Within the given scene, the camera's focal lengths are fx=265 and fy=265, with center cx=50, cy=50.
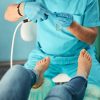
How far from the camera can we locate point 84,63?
1.31m

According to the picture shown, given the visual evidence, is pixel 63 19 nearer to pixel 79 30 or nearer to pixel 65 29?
pixel 79 30

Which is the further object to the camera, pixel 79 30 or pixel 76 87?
pixel 79 30

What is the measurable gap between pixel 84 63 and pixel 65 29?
0.74 ft

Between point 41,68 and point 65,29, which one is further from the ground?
point 65,29

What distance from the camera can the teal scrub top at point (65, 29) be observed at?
139 cm

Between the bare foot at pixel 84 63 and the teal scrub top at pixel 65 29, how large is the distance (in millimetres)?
94

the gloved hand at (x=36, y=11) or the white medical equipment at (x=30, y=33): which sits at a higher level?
the gloved hand at (x=36, y=11)

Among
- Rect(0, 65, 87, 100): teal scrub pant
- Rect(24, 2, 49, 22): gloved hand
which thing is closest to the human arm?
Rect(24, 2, 49, 22): gloved hand

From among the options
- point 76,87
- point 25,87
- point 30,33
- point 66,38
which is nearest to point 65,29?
point 66,38

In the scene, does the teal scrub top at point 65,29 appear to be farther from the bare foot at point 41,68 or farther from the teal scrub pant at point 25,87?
the teal scrub pant at point 25,87

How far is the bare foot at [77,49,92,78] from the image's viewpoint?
125 cm

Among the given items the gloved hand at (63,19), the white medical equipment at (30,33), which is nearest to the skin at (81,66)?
the white medical equipment at (30,33)

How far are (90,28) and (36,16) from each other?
1.11 feet

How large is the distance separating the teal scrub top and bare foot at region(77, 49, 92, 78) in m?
0.09
